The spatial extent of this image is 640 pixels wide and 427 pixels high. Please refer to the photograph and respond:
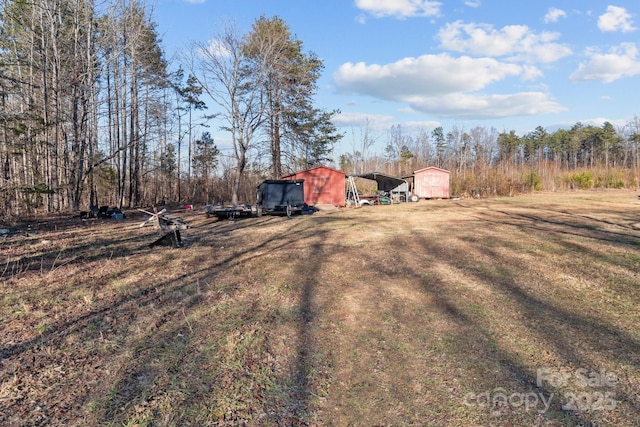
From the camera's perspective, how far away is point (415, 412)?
2844 mm

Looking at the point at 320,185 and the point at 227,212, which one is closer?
the point at 227,212

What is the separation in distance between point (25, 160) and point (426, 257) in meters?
20.3

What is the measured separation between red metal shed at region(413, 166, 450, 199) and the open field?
66.3 feet

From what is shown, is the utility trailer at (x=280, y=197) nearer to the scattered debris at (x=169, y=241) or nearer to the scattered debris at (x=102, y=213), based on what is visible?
the scattered debris at (x=102, y=213)

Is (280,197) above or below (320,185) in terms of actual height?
below

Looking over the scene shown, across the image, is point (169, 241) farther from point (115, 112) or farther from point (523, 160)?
point (523, 160)

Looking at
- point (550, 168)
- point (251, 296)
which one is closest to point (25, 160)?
point (251, 296)

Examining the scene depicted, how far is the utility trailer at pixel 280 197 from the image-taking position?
56.2 ft

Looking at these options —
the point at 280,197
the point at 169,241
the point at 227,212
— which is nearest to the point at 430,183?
the point at 280,197

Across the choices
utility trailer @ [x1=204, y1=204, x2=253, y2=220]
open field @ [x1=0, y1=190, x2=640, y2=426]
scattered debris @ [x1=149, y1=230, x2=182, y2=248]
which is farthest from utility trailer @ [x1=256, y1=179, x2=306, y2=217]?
open field @ [x1=0, y1=190, x2=640, y2=426]

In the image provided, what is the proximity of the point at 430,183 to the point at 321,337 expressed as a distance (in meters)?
25.7

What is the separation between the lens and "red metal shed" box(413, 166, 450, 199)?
2811cm

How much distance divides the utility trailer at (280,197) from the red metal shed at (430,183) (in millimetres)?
13419

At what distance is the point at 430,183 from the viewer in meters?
28.2
